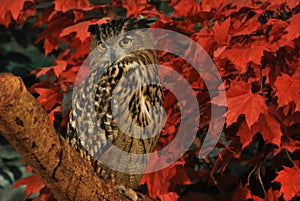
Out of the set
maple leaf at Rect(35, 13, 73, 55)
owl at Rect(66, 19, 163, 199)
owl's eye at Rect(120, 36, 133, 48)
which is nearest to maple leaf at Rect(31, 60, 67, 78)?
maple leaf at Rect(35, 13, 73, 55)

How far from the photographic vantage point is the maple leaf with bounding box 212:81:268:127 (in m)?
1.91

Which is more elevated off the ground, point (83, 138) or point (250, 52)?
point (250, 52)

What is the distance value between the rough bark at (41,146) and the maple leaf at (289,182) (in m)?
0.58

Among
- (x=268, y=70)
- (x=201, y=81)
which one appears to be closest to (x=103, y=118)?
(x=201, y=81)

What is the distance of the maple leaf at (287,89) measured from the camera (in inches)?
76.0

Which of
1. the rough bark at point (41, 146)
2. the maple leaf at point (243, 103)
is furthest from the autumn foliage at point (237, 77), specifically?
the rough bark at point (41, 146)

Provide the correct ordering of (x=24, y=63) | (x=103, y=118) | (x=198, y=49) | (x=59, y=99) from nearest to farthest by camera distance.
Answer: (x=103, y=118), (x=198, y=49), (x=59, y=99), (x=24, y=63)

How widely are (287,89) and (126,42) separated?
478mm

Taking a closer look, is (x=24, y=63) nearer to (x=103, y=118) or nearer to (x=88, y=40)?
(x=88, y=40)

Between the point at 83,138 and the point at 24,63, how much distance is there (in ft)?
5.72

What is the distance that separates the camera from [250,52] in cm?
192

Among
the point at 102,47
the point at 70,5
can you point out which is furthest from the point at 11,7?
the point at 102,47

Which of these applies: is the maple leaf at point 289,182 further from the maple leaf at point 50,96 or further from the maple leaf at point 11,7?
the maple leaf at point 11,7

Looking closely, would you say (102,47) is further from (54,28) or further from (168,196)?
(54,28)
